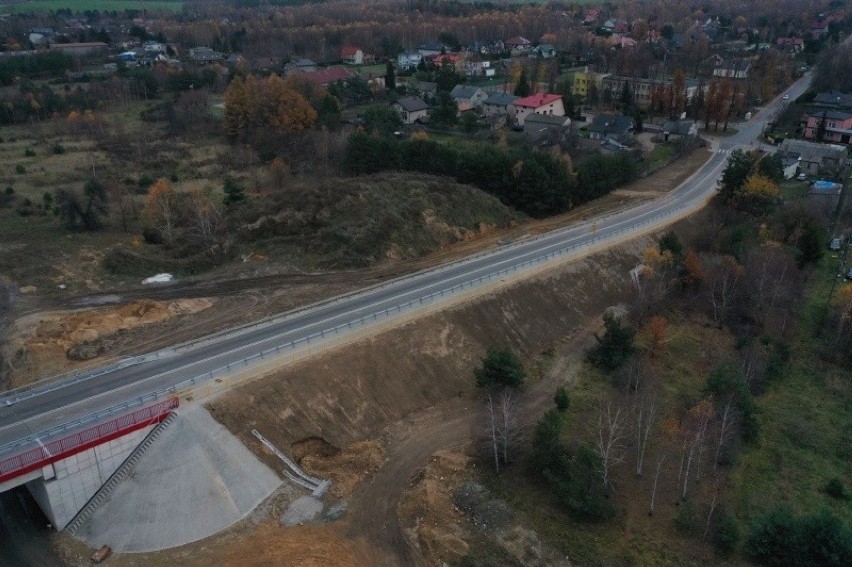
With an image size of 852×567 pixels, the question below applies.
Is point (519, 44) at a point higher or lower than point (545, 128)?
higher

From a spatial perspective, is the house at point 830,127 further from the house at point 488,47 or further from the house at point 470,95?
the house at point 488,47

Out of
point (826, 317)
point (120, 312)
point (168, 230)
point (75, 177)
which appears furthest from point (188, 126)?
point (826, 317)

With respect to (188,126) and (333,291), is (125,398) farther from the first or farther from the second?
(188,126)

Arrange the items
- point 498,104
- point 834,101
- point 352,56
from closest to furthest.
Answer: point 834,101
point 498,104
point 352,56

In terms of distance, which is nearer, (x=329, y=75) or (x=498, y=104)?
(x=498, y=104)

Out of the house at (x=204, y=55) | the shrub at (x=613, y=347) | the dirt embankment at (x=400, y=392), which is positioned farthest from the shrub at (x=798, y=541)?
the house at (x=204, y=55)

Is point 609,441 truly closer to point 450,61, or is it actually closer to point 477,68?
point 450,61

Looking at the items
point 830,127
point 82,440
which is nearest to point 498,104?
point 830,127

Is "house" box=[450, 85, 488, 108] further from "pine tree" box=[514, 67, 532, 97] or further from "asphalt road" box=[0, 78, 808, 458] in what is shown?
"asphalt road" box=[0, 78, 808, 458]
